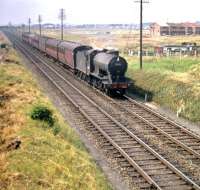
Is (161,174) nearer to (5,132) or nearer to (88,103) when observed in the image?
(5,132)

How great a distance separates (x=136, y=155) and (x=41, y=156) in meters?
5.01

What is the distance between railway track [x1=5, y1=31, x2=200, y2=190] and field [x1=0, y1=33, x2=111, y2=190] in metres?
1.66

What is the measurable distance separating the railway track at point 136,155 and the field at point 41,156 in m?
1.66

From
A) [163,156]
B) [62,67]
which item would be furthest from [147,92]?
[62,67]

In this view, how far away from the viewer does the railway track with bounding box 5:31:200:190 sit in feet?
55.8

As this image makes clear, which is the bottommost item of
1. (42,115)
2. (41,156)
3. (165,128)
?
(165,128)

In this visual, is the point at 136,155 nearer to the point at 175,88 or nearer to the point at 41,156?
the point at 41,156

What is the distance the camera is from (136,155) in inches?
808

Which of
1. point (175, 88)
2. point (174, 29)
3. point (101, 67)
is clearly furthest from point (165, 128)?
point (174, 29)

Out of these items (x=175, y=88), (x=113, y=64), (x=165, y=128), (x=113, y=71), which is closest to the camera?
(x=165, y=128)

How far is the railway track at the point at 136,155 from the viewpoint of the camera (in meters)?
17.0

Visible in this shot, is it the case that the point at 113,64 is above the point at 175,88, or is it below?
above

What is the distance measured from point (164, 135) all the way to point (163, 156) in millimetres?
3542

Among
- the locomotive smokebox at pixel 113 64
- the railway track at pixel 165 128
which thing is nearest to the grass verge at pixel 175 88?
the railway track at pixel 165 128
